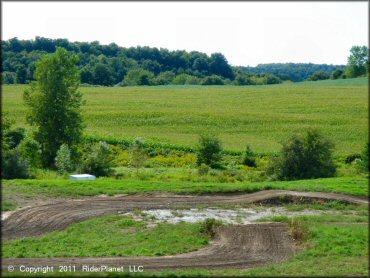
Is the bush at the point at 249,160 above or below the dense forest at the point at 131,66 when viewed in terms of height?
below

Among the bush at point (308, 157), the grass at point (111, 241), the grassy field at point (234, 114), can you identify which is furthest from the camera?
the grassy field at point (234, 114)

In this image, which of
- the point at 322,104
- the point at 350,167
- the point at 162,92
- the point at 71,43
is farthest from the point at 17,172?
the point at 71,43

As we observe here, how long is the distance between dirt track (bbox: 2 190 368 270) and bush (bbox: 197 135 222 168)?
15.1 meters

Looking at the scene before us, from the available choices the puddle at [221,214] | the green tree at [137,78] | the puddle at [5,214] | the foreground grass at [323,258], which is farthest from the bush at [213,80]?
the foreground grass at [323,258]

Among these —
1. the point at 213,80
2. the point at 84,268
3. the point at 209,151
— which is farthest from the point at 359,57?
the point at 84,268

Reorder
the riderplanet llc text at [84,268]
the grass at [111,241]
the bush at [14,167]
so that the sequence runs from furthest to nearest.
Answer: the bush at [14,167] → the grass at [111,241] → the riderplanet llc text at [84,268]

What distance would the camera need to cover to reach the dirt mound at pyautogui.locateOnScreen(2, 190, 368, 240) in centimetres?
2052

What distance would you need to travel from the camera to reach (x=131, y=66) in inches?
5605

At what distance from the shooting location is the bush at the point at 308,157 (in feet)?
110

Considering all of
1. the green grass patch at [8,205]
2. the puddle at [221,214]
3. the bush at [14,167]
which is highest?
the bush at [14,167]

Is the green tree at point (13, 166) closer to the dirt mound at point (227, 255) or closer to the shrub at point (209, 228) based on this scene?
the shrub at point (209, 228)

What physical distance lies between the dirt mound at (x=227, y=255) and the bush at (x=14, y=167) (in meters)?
14.5

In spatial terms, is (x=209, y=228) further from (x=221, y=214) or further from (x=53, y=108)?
(x=53, y=108)

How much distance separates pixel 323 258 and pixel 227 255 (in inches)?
117
